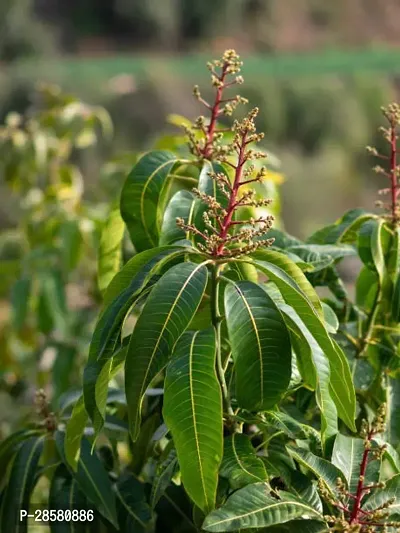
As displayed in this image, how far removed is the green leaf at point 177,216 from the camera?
135 cm

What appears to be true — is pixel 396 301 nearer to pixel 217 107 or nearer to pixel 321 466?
pixel 321 466

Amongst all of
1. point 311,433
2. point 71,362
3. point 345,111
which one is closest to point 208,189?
point 311,433

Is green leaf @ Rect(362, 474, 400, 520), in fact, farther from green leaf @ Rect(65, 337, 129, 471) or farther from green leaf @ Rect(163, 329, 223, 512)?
green leaf @ Rect(65, 337, 129, 471)

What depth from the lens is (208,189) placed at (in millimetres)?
1385

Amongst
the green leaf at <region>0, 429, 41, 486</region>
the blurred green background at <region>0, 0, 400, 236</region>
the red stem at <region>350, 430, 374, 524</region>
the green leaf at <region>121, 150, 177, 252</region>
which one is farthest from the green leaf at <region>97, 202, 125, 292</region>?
the blurred green background at <region>0, 0, 400, 236</region>

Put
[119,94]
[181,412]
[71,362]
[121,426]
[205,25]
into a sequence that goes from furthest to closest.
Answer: [205,25]
[119,94]
[71,362]
[121,426]
[181,412]

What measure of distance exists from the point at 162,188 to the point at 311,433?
46 cm

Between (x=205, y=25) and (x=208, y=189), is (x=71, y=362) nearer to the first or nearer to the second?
(x=208, y=189)

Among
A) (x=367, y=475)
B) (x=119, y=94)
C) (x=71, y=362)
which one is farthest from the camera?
(x=119, y=94)

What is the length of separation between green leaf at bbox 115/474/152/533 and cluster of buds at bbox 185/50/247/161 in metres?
0.56

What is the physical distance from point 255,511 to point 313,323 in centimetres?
25

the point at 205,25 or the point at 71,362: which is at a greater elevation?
the point at 205,25

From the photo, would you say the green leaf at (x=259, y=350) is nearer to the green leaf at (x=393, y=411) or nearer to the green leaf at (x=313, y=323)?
the green leaf at (x=313, y=323)

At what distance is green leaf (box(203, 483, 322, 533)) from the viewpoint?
1.08m
